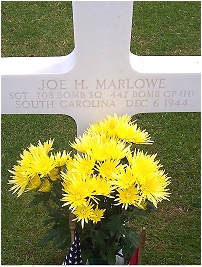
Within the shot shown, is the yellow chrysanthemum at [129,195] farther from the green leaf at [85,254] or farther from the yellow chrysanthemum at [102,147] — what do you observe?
the green leaf at [85,254]

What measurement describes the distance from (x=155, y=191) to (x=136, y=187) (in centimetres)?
6

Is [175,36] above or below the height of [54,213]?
above

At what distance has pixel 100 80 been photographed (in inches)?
61.7

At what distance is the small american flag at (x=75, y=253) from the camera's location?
1.42 metres

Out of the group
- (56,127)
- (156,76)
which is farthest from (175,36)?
(156,76)

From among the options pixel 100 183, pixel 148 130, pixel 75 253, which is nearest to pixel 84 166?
pixel 100 183

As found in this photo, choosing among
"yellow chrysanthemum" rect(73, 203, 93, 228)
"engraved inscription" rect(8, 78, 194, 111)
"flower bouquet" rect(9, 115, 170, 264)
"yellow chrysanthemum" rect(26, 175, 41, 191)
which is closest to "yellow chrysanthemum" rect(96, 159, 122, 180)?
"flower bouquet" rect(9, 115, 170, 264)

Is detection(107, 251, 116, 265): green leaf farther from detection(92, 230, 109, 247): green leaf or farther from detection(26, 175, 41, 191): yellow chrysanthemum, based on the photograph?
detection(26, 175, 41, 191): yellow chrysanthemum

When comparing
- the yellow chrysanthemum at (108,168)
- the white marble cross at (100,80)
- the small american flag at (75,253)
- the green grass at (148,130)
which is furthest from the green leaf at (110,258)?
the green grass at (148,130)

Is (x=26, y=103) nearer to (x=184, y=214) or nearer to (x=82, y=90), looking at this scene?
(x=82, y=90)

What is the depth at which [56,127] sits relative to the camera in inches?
111

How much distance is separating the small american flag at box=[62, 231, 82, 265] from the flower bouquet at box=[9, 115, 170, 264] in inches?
2.5

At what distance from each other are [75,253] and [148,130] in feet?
4.89

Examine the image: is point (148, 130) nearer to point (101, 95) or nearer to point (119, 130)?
point (101, 95)
